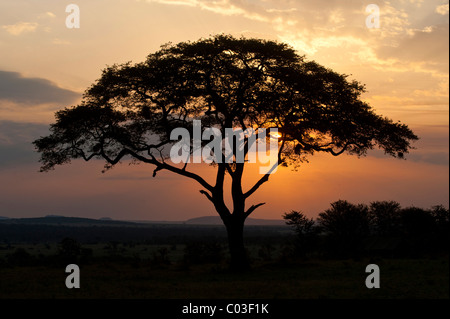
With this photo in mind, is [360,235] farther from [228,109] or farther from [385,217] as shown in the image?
[228,109]

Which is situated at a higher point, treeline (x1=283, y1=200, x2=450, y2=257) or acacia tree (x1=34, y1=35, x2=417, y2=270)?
acacia tree (x1=34, y1=35, x2=417, y2=270)

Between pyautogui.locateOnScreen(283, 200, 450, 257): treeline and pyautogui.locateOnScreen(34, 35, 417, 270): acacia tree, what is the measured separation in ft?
48.9

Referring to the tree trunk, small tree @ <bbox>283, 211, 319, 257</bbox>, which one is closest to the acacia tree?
the tree trunk

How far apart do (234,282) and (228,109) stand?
1073cm

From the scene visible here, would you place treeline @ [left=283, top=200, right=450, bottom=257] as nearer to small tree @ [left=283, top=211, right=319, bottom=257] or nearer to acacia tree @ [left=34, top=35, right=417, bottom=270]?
small tree @ [left=283, top=211, right=319, bottom=257]

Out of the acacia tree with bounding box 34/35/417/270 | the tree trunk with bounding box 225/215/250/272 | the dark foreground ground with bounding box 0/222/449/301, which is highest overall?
the acacia tree with bounding box 34/35/417/270

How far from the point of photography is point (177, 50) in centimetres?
3138

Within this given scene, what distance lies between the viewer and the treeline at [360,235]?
151 feet

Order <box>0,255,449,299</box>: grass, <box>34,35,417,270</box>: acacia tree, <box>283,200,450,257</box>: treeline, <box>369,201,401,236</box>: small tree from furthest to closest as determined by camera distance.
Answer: <box>369,201,401,236</box>: small tree → <box>283,200,450,257</box>: treeline → <box>34,35,417,270</box>: acacia tree → <box>0,255,449,299</box>: grass

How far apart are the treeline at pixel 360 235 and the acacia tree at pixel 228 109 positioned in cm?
1491

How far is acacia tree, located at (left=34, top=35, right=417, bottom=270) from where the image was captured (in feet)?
102

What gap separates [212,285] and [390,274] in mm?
10107
